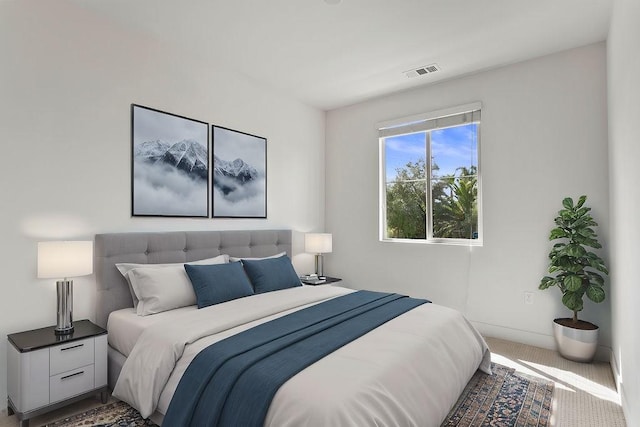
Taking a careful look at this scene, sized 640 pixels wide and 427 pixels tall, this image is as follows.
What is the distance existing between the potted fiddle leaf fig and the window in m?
0.83

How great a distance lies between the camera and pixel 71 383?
7.23ft

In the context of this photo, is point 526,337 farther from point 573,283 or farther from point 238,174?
point 238,174

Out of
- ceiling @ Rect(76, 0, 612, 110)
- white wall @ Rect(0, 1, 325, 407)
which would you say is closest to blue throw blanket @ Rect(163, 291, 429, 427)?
white wall @ Rect(0, 1, 325, 407)

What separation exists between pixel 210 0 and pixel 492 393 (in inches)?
135

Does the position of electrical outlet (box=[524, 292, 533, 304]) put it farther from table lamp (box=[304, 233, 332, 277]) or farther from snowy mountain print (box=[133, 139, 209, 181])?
snowy mountain print (box=[133, 139, 209, 181])

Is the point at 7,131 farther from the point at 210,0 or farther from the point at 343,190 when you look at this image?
the point at 343,190

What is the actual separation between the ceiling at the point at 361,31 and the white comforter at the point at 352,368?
2.22 m

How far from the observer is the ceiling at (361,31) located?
2596 mm

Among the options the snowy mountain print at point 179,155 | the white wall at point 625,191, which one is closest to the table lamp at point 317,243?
the snowy mountain print at point 179,155

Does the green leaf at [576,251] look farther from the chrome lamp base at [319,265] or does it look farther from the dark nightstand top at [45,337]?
the dark nightstand top at [45,337]

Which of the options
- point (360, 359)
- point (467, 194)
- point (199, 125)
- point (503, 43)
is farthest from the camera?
point (467, 194)

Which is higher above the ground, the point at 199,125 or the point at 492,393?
the point at 199,125

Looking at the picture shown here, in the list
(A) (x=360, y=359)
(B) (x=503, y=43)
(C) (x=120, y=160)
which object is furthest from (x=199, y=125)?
(B) (x=503, y=43)

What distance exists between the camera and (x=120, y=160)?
2867mm
